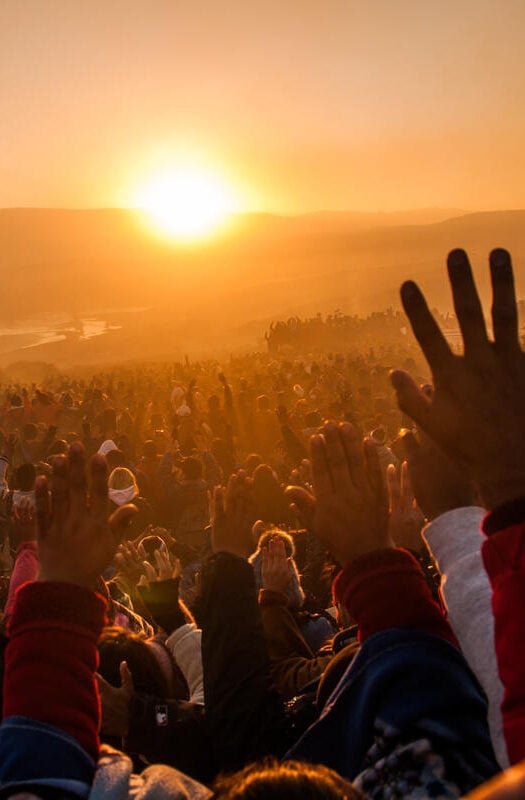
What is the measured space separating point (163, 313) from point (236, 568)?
7587cm

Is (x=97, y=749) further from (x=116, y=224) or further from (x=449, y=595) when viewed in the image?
(x=116, y=224)

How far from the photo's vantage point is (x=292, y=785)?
107 cm

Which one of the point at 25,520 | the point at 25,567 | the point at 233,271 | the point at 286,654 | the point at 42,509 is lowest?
the point at 286,654

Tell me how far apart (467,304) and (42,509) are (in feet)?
4.17

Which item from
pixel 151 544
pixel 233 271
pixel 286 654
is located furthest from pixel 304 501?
pixel 233 271

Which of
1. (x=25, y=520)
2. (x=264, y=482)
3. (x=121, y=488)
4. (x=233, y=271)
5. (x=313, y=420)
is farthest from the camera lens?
(x=233, y=271)

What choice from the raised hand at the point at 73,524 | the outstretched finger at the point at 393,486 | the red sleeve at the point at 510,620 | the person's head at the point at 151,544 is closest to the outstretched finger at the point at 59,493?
the raised hand at the point at 73,524

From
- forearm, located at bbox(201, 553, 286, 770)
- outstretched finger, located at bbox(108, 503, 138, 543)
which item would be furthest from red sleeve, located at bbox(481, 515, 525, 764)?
outstretched finger, located at bbox(108, 503, 138, 543)

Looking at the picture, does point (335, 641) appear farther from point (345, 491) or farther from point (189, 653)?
A: point (345, 491)

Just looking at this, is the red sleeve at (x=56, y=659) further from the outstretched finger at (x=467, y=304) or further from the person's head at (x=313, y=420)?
the person's head at (x=313, y=420)

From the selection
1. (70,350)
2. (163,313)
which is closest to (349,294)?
(163,313)

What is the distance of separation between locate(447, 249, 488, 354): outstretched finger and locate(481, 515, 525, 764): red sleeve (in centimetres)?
45

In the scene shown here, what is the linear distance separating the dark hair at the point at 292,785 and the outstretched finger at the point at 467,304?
0.98m

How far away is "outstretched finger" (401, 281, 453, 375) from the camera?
1.45 m
